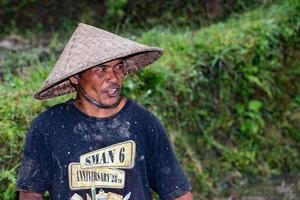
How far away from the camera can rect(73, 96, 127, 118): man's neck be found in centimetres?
340

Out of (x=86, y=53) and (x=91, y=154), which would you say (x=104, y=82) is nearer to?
(x=86, y=53)

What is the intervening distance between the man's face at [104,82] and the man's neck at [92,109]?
0.05 meters

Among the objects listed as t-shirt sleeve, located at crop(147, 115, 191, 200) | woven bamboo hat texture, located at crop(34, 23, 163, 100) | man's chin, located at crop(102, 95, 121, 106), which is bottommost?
t-shirt sleeve, located at crop(147, 115, 191, 200)

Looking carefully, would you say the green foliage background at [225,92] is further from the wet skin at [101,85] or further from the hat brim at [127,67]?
the wet skin at [101,85]

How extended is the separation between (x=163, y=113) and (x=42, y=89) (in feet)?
8.36

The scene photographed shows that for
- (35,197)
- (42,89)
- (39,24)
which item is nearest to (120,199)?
(35,197)

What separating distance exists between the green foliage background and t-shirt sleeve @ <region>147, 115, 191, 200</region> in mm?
2015

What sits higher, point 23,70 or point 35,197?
point 23,70

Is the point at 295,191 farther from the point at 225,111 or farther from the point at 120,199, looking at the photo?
the point at 120,199

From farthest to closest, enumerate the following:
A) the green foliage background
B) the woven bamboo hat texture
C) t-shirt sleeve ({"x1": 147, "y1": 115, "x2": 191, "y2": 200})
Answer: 1. the green foliage background
2. t-shirt sleeve ({"x1": 147, "y1": 115, "x2": 191, "y2": 200})
3. the woven bamboo hat texture

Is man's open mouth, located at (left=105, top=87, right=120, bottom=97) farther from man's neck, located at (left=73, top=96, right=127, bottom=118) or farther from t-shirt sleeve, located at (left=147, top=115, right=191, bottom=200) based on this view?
t-shirt sleeve, located at (left=147, top=115, right=191, bottom=200)

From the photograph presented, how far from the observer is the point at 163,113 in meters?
A: 5.86

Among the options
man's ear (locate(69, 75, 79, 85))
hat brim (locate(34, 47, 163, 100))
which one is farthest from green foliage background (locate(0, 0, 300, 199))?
man's ear (locate(69, 75, 79, 85))

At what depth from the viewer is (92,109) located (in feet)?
11.2
